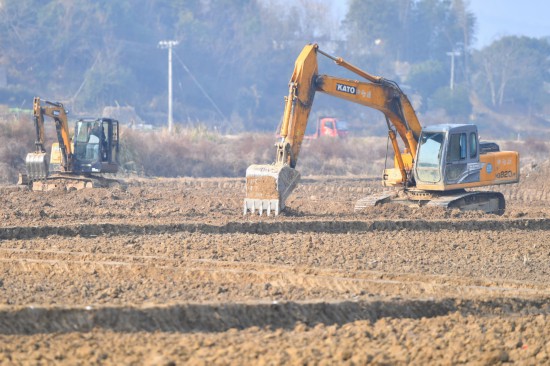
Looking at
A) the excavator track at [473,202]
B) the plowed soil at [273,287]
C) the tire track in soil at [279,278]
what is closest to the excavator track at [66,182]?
the plowed soil at [273,287]

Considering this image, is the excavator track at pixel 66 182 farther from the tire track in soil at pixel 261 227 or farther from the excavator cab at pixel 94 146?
the tire track in soil at pixel 261 227

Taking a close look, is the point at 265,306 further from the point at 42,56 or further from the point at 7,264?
the point at 42,56

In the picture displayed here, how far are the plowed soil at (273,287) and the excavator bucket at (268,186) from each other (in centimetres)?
26

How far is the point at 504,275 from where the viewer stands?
1256 cm

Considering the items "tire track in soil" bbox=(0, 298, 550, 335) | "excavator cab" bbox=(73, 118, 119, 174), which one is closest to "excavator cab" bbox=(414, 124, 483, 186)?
"tire track in soil" bbox=(0, 298, 550, 335)

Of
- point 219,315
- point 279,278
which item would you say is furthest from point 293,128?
point 219,315

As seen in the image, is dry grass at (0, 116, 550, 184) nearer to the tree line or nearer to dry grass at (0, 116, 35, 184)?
dry grass at (0, 116, 35, 184)

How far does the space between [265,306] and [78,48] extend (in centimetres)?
6455

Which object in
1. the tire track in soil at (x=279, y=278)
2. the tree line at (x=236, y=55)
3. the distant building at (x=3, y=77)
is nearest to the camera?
the tire track in soil at (x=279, y=278)

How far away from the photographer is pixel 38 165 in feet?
86.1

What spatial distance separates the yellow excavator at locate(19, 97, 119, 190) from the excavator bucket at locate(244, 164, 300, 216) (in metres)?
9.09

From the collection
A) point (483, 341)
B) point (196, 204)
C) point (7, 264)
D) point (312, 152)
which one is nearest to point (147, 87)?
point (312, 152)

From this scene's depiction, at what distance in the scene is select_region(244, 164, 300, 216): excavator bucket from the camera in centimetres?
1770

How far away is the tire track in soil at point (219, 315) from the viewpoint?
9.05 m
